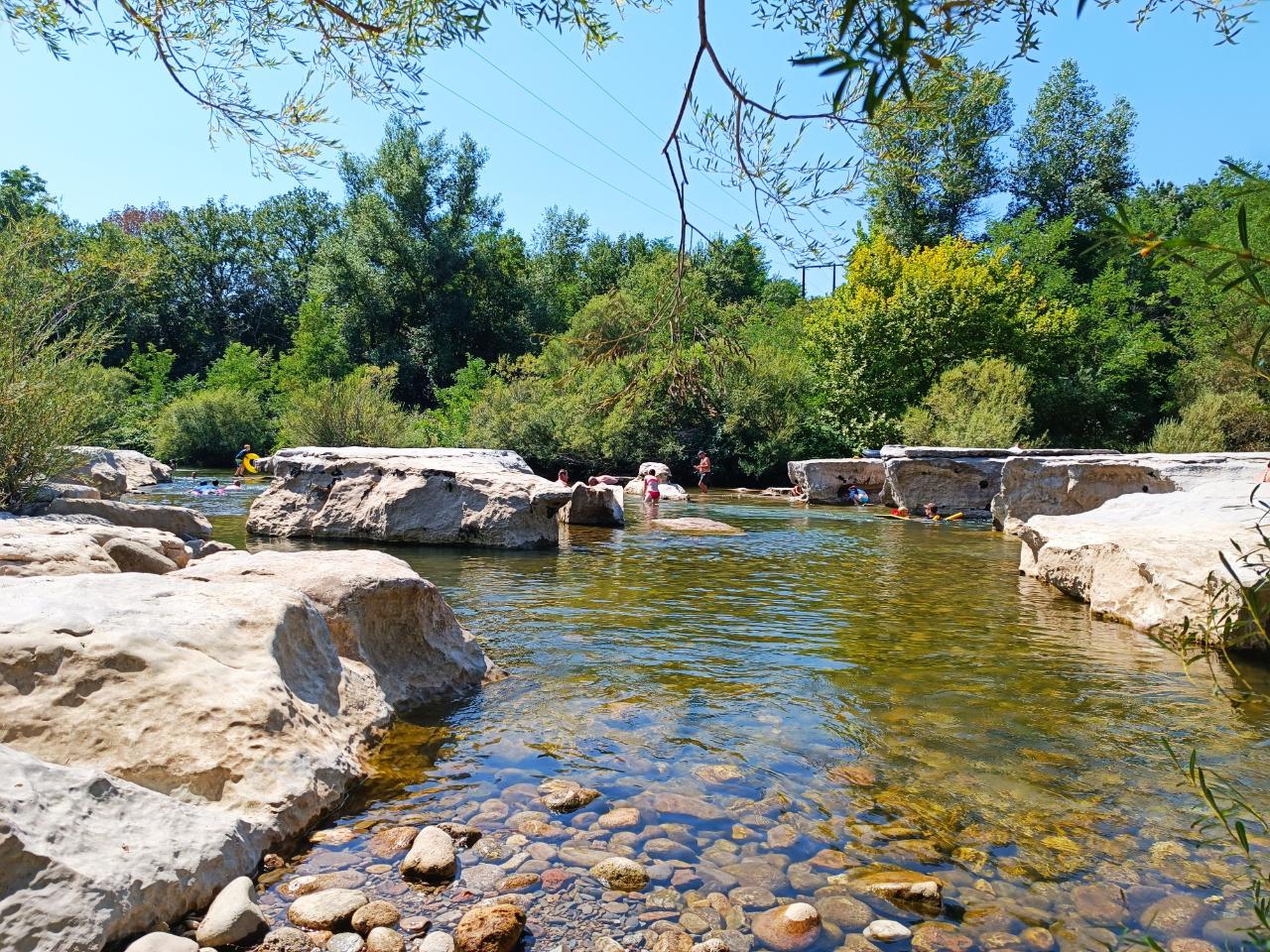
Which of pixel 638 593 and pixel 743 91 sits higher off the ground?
pixel 743 91

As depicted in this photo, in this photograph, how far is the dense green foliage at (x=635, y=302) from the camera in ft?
76.0

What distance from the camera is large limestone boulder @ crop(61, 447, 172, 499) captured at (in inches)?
511

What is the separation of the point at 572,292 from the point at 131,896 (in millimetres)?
43729

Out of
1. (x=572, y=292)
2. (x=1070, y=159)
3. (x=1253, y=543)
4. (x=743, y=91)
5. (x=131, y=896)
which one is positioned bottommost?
(x=131, y=896)

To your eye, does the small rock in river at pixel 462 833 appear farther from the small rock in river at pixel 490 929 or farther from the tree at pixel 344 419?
the tree at pixel 344 419

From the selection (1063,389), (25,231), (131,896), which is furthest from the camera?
(1063,389)

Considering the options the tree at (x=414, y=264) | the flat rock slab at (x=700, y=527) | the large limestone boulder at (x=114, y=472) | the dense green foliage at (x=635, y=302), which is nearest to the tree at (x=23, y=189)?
the dense green foliage at (x=635, y=302)

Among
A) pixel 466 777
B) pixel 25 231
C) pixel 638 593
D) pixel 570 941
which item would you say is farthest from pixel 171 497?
pixel 570 941

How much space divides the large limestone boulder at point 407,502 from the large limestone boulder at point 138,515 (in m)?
1.59

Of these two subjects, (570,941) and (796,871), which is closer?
(570,941)

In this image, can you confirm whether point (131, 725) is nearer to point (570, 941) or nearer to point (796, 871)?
point (570, 941)

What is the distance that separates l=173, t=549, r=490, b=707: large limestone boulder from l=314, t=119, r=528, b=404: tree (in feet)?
111

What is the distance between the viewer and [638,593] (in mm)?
8055

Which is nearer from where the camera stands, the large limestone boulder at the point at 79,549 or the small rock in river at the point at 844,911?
the small rock in river at the point at 844,911
